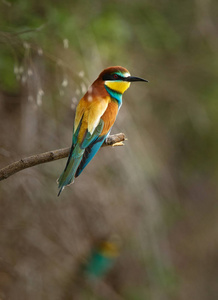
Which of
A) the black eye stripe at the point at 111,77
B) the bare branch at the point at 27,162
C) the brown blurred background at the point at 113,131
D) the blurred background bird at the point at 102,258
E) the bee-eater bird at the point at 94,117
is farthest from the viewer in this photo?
the blurred background bird at the point at 102,258

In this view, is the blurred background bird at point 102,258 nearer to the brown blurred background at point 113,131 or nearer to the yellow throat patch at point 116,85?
the brown blurred background at point 113,131

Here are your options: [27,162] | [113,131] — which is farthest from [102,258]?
[27,162]

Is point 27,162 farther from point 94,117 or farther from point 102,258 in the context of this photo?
point 102,258

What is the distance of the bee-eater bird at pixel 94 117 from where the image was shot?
1799mm

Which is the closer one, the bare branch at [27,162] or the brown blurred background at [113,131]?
the bare branch at [27,162]

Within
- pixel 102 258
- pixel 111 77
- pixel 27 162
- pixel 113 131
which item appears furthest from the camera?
pixel 102 258

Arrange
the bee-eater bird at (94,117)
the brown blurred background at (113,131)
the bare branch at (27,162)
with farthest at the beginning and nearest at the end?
the brown blurred background at (113,131) → the bee-eater bird at (94,117) → the bare branch at (27,162)

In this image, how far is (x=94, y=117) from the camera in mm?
1954

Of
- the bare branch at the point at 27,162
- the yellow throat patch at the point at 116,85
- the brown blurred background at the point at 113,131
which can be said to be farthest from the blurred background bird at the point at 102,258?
the bare branch at the point at 27,162

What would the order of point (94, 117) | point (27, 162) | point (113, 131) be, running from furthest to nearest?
point (113, 131) < point (94, 117) < point (27, 162)

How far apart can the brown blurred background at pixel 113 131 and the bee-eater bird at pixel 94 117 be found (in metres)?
0.17

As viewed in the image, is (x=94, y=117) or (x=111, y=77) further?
(x=111, y=77)

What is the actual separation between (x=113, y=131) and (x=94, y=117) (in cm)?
162

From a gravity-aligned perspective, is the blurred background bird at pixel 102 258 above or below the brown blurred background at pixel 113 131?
below
